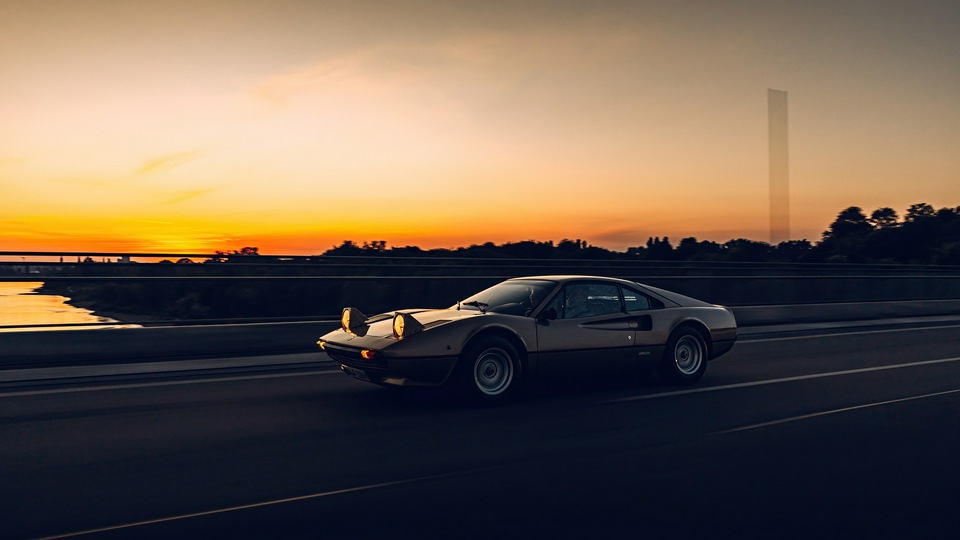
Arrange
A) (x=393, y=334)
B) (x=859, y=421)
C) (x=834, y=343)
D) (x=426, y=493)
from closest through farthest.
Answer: (x=426, y=493)
(x=859, y=421)
(x=393, y=334)
(x=834, y=343)

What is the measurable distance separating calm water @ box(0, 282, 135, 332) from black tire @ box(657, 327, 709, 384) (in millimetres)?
7286

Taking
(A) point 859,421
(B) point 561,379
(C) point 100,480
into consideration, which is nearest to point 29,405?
(C) point 100,480

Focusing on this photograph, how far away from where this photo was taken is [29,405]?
706 centimetres

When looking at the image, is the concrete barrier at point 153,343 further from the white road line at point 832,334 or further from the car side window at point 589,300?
the white road line at point 832,334

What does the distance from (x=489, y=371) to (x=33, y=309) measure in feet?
20.1

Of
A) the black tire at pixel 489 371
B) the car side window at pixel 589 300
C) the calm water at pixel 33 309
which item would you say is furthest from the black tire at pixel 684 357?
the calm water at pixel 33 309

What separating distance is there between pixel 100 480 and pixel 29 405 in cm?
287

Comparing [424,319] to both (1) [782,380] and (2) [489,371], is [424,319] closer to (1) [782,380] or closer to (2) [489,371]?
(2) [489,371]

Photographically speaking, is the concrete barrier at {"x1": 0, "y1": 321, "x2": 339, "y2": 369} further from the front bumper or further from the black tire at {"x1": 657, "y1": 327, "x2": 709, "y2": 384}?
the black tire at {"x1": 657, "y1": 327, "x2": 709, "y2": 384}

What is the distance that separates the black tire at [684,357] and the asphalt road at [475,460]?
0.19 metres

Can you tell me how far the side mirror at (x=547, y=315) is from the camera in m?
7.56

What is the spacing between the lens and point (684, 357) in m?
8.72

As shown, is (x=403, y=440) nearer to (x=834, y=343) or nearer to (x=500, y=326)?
(x=500, y=326)

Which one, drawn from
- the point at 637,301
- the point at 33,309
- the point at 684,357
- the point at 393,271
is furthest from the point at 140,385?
the point at 393,271
